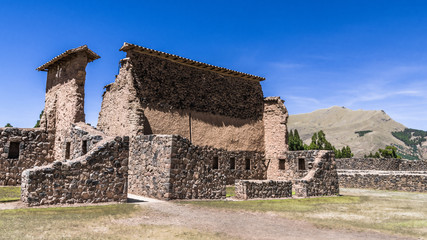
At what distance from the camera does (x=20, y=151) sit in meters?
18.1

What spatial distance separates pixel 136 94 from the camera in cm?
1920

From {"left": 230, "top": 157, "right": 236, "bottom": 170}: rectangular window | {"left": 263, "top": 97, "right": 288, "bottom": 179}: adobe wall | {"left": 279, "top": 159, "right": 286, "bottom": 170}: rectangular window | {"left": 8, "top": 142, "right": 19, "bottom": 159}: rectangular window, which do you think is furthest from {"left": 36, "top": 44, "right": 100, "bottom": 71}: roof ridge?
{"left": 279, "top": 159, "right": 286, "bottom": 170}: rectangular window

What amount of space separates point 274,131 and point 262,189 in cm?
986

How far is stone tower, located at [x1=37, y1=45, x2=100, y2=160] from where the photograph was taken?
18.5m

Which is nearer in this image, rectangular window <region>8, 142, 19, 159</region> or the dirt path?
the dirt path

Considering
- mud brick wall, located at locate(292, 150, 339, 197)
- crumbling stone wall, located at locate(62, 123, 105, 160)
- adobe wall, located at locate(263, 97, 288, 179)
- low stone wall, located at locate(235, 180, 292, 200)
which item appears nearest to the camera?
crumbling stone wall, located at locate(62, 123, 105, 160)

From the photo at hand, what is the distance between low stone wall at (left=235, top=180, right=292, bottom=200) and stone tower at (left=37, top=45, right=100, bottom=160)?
30.8 feet

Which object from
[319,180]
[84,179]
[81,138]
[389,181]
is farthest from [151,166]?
[389,181]

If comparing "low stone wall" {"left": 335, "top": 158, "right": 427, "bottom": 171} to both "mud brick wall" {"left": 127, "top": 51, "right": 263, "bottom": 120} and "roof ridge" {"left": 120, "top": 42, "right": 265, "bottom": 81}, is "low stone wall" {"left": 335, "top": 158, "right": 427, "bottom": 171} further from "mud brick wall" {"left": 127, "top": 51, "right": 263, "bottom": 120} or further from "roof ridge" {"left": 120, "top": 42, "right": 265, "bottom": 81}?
"roof ridge" {"left": 120, "top": 42, "right": 265, "bottom": 81}

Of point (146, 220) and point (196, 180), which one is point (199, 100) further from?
point (146, 220)

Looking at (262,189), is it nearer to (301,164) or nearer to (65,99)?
(301,164)

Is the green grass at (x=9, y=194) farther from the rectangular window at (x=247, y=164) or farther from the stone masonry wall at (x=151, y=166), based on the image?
the rectangular window at (x=247, y=164)

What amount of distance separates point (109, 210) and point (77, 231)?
9.88 feet

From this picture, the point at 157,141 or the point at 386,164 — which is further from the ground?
the point at 157,141
